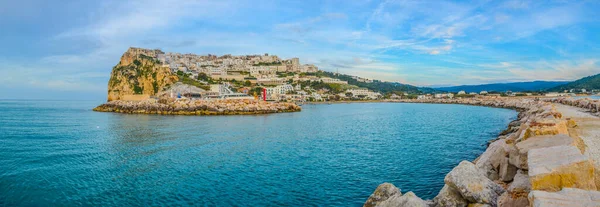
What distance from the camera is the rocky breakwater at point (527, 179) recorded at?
15.4 ft

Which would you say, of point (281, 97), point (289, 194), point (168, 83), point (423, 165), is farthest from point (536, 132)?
point (281, 97)

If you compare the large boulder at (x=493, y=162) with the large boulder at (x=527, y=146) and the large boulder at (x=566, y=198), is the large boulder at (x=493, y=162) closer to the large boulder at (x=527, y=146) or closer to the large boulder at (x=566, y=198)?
the large boulder at (x=527, y=146)

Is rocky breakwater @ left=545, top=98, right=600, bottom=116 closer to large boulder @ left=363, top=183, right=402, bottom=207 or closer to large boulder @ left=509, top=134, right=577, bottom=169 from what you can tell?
large boulder @ left=509, top=134, right=577, bottom=169

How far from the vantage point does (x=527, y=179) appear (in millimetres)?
6625

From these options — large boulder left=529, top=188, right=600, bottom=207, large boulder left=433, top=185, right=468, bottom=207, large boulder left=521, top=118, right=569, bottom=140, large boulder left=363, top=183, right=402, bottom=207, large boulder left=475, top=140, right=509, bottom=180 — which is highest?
large boulder left=521, top=118, right=569, bottom=140

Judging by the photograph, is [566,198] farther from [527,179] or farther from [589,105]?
[589,105]

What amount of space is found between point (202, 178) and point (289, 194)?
170 inches

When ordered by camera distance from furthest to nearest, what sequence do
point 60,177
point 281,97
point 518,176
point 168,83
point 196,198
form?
point 281,97
point 168,83
point 60,177
point 196,198
point 518,176

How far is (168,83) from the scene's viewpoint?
102375mm

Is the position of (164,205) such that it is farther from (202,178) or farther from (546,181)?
(546,181)

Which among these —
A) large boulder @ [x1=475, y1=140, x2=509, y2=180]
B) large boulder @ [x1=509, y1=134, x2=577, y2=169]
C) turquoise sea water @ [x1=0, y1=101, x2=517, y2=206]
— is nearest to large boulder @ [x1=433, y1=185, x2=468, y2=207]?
A: large boulder @ [x1=509, y1=134, x2=577, y2=169]

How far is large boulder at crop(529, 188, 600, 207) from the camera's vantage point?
432 cm

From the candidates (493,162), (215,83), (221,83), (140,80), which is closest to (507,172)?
(493,162)

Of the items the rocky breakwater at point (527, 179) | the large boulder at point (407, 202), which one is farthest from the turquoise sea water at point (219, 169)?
the large boulder at point (407, 202)
